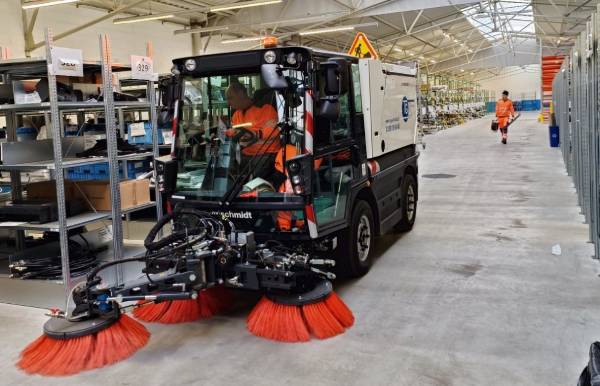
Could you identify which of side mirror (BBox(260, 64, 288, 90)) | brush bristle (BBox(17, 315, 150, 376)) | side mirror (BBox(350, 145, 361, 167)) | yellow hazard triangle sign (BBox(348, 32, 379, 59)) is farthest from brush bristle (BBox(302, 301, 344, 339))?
yellow hazard triangle sign (BBox(348, 32, 379, 59))

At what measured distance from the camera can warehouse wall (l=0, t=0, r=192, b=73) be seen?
13.5 m

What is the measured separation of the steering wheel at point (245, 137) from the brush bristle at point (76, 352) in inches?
67.1

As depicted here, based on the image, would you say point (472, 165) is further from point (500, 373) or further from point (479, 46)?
point (479, 46)

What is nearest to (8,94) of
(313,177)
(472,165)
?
(313,177)

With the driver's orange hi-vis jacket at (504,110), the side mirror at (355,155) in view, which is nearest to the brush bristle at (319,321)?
the side mirror at (355,155)

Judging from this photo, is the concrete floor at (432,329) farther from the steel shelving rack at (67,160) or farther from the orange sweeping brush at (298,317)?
the steel shelving rack at (67,160)

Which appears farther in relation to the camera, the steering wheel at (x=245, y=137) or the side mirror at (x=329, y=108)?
the steering wheel at (x=245, y=137)

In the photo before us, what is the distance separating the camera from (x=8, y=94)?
218 inches

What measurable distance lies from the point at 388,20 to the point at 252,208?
1985 centimetres

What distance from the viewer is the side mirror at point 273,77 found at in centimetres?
417

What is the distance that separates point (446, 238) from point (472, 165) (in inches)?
300

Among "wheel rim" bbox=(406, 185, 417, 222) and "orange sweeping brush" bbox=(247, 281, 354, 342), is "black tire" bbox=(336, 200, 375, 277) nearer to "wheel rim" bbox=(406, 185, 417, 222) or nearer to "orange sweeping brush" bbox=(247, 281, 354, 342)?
"orange sweeping brush" bbox=(247, 281, 354, 342)

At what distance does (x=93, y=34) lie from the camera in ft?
53.2

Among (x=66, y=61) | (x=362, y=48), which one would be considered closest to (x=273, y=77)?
(x=66, y=61)
